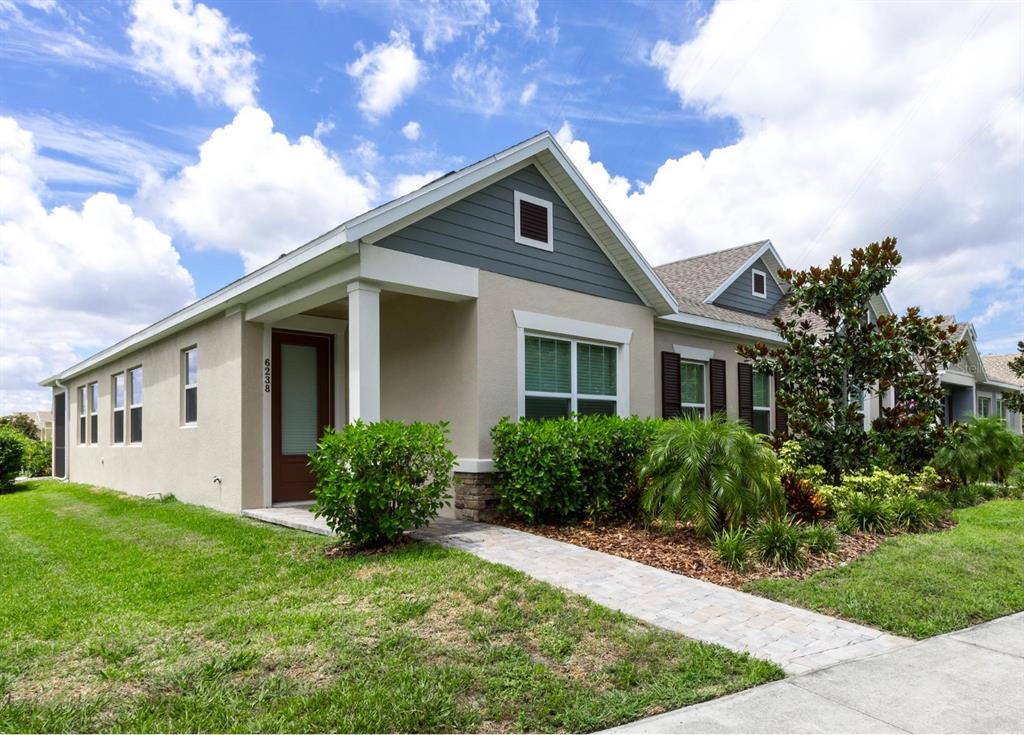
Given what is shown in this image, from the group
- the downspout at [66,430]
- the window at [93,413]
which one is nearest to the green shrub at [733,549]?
the window at [93,413]

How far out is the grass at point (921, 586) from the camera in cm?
511

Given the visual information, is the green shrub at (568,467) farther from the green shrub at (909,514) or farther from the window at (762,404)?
the window at (762,404)

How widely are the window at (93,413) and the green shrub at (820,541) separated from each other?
17.1 m

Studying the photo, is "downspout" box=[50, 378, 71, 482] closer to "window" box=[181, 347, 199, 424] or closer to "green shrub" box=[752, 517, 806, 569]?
"window" box=[181, 347, 199, 424]

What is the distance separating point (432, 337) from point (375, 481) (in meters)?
3.05

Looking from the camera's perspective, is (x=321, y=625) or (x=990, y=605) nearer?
(x=321, y=625)

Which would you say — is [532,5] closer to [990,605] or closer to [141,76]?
[141,76]

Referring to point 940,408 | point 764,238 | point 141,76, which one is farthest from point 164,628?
point 764,238

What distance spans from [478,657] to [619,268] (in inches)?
309

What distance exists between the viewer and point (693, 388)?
13.6 metres

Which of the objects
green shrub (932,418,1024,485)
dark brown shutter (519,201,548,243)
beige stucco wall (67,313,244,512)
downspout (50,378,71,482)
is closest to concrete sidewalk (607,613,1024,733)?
dark brown shutter (519,201,548,243)

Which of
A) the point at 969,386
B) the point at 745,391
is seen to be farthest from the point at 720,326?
the point at 969,386

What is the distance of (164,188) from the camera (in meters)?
11.2

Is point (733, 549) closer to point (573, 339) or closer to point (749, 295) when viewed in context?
point (573, 339)
